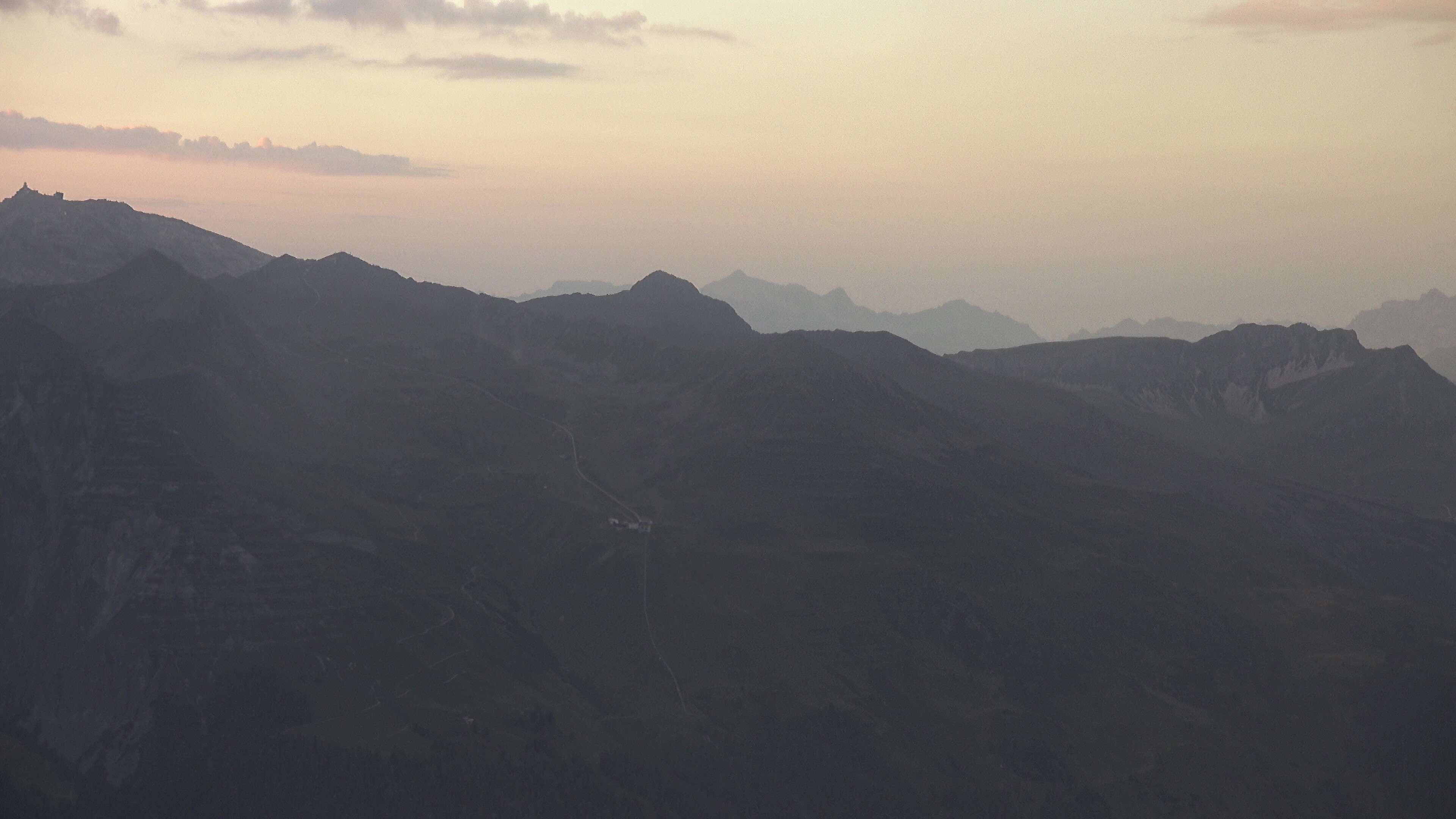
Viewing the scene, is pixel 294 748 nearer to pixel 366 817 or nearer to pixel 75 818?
pixel 366 817

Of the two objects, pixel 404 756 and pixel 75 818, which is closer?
pixel 75 818

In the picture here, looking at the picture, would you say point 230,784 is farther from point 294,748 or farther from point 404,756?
point 404,756

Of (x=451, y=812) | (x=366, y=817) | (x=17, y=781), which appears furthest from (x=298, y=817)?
(x=17, y=781)

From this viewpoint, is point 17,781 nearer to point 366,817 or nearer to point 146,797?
point 146,797

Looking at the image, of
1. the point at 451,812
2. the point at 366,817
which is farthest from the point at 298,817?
the point at 451,812

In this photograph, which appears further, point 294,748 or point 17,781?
point 294,748

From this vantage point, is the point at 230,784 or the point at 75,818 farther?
the point at 230,784

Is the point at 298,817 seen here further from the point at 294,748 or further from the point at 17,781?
the point at 17,781
